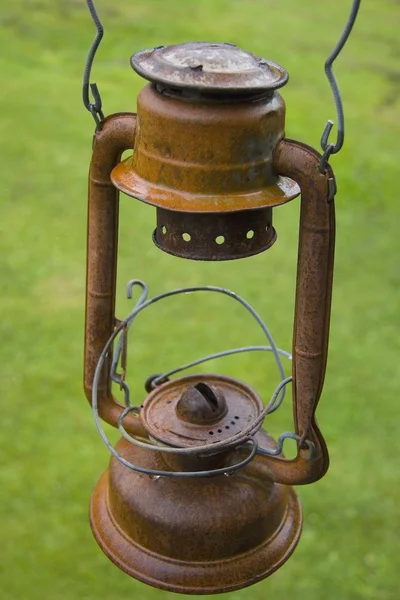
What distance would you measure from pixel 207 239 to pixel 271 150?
23 cm

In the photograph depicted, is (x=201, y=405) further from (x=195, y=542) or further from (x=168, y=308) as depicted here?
(x=168, y=308)

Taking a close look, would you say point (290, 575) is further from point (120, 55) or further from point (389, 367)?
point (120, 55)

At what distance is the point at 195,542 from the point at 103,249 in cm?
76

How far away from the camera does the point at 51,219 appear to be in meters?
4.96

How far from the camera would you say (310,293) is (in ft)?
6.36

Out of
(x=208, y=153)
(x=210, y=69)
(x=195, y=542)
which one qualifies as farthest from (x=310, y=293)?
(x=195, y=542)

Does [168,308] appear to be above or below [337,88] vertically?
below

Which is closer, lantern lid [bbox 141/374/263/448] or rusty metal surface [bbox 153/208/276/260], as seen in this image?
rusty metal surface [bbox 153/208/276/260]

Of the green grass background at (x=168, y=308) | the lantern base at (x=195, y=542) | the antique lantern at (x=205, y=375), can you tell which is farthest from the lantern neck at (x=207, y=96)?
the green grass background at (x=168, y=308)

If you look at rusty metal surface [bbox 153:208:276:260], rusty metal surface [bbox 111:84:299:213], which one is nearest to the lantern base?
rusty metal surface [bbox 153:208:276:260]

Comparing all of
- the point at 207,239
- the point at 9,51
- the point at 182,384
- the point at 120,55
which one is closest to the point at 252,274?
the point at 182,384

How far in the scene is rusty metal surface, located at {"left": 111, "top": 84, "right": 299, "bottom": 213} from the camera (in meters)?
1.78

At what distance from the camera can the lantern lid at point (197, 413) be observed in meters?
2.16

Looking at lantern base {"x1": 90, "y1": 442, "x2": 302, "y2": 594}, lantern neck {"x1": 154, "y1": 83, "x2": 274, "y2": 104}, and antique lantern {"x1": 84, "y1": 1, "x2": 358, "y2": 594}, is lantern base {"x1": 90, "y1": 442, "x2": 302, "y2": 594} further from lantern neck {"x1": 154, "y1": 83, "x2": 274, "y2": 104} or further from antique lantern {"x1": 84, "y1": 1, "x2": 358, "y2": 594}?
lantern neck {"x1": 154, "y1": 83, "x2": 274, "y2": 104}
